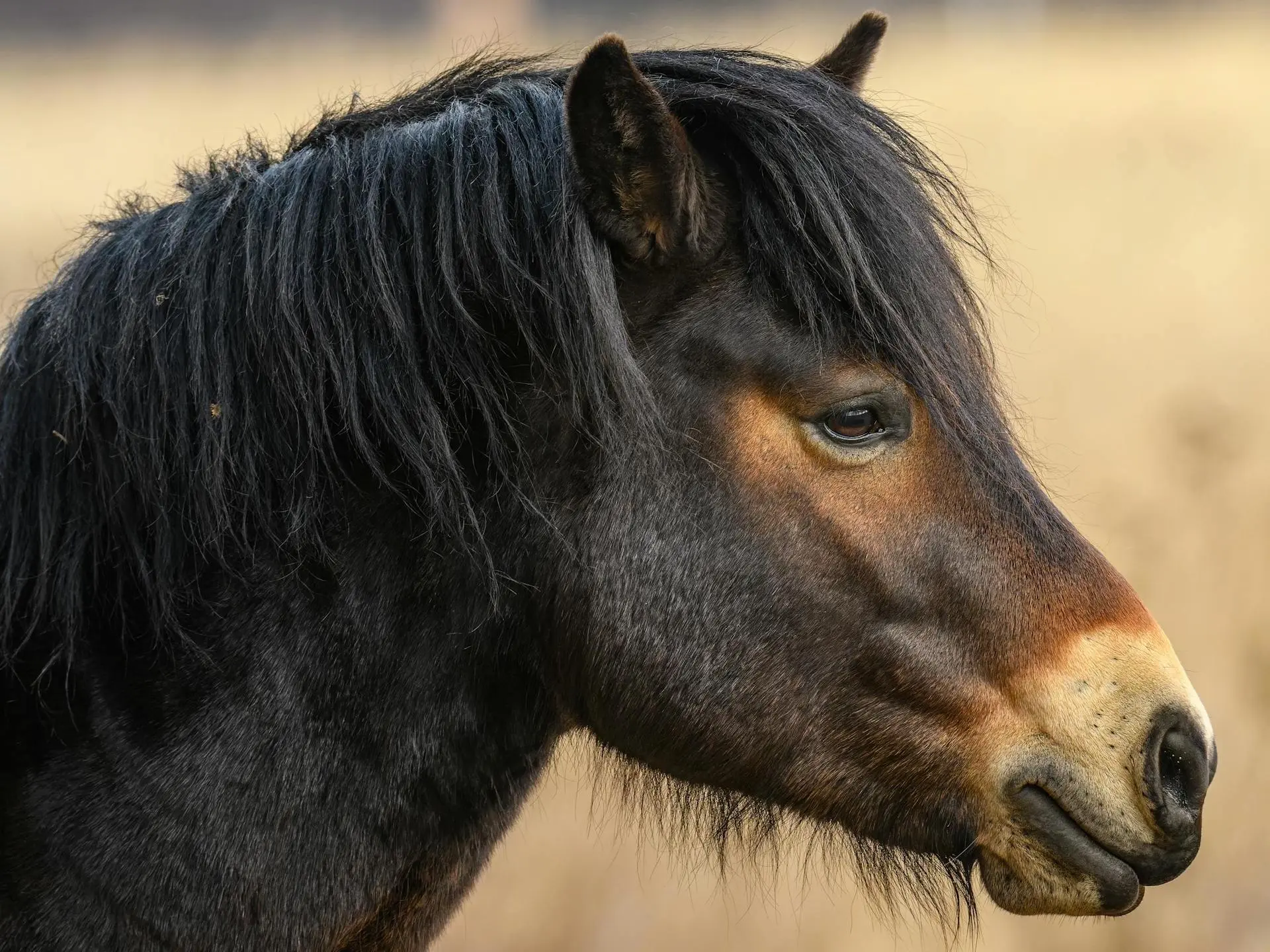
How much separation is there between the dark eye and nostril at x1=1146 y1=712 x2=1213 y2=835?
1.94 feet

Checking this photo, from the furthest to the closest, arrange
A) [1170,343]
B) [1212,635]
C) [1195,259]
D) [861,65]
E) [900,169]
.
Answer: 1. [1195,259]
2. [1170,343]
3. [1212,635]
4. [861,65]
5. [900,169]

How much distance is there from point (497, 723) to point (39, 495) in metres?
0.77

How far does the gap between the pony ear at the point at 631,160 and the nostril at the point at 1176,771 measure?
100cm

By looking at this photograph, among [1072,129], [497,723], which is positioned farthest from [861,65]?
[1072,129]

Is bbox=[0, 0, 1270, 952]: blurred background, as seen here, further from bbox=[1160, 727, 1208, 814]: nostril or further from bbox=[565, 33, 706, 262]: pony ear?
bbox=[1160, 727, 1208, 814]: nostril

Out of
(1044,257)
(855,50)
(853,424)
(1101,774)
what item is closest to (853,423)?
(853,424)

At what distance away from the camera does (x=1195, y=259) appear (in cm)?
819

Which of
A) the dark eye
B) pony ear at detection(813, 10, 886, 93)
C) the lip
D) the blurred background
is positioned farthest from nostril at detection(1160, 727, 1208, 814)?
pony ear at detection(813, 10, 886, 93)

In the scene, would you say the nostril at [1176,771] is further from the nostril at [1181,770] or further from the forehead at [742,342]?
the forehead at [742,342]

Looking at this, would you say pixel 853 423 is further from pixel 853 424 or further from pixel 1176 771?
pixel 1176 771

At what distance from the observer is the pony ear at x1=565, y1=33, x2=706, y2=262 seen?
5.42ft

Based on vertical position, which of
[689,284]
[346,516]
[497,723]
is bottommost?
[497,723]

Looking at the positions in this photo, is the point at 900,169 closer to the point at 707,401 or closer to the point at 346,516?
the point at 707,401

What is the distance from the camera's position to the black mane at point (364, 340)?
68.3 inches
